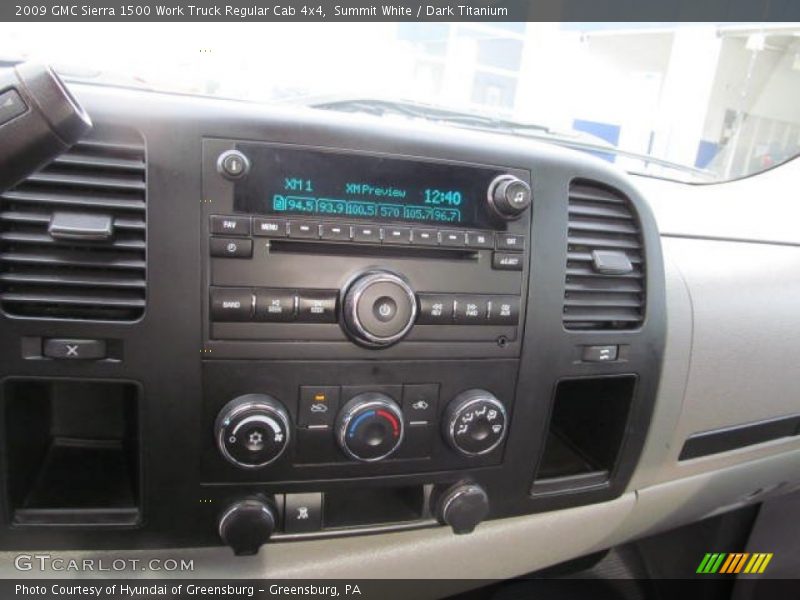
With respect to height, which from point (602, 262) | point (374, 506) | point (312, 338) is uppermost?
point (602, 262)

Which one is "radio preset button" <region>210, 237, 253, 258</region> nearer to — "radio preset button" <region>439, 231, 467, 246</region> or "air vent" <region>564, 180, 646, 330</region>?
"radio preset button" <region>439, 231, 467, 246</region>

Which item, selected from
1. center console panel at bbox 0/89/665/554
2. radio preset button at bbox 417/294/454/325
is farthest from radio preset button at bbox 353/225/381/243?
radio preset button at bbox 417/294/454/325

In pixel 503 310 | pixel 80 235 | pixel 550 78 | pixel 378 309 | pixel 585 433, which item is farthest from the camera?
pixel 550 78

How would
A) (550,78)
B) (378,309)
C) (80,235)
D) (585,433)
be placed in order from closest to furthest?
(80,235), (378,309), (585,433), (550,78)

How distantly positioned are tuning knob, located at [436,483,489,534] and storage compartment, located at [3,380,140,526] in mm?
470

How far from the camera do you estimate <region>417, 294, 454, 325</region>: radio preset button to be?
878mm

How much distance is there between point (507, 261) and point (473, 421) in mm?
259

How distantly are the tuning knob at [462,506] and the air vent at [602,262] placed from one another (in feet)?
1.06

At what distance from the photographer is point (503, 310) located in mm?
927

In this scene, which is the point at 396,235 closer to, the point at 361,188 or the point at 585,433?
the point at 361,188

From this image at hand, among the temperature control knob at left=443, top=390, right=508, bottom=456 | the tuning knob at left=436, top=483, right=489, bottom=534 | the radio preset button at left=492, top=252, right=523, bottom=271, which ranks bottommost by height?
the tuning knob at left=436, top=483, right=489, bottom=534

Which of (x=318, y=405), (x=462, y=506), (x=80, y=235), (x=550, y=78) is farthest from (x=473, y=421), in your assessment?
(x=550, y=78)

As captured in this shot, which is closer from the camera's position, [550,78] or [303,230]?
[303,230]
